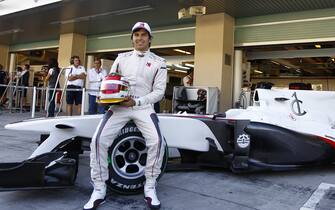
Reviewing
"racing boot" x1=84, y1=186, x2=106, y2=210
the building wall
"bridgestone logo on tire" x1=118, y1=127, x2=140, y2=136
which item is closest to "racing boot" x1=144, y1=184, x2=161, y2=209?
"racing boot" x1=84, y1=186, x2=106, y2=210

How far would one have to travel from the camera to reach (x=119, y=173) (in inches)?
123

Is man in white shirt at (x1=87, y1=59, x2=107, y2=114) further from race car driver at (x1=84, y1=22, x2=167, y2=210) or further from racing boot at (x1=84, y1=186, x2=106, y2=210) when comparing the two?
racing boot at (x1=84, y1=186, x2=106, y2=210)

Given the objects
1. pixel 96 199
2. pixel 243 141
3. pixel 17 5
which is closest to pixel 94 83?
pixel 17 5

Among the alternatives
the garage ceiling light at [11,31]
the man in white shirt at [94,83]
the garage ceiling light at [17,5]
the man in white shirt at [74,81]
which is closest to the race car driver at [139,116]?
the man in white shirt at [94,83]

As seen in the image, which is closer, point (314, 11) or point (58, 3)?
point (314, 11)

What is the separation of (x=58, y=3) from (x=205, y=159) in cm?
840

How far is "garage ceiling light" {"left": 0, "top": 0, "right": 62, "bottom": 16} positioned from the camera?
36.8 ft

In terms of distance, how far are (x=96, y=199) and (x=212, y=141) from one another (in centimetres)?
153

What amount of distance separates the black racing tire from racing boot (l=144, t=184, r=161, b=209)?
0.67ft

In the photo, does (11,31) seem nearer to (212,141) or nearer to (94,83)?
(94,83)

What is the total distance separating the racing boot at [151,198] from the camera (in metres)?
2.81

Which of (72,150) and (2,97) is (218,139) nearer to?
(72,150)

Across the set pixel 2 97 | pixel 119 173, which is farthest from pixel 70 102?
pixel 119 173

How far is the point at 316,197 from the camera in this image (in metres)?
3.28
